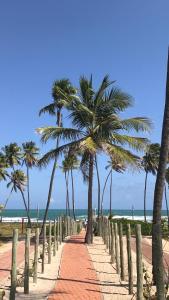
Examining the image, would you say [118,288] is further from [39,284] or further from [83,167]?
[83,167]

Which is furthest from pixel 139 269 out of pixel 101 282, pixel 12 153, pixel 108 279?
pixel 12 153

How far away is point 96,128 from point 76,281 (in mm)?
13249

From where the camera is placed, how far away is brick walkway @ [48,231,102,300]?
11.6 metres

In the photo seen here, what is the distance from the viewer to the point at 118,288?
41.7 feet

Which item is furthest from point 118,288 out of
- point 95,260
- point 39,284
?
point 95,260

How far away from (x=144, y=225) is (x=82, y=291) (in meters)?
29.1

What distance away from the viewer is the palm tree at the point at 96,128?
958 inches

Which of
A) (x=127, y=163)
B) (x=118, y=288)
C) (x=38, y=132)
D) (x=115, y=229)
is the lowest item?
(x=118, y=288)

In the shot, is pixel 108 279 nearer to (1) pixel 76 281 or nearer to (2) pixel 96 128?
(1) pixel 76 281

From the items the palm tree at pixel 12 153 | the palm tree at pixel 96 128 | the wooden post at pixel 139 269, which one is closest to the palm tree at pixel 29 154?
the palm tree at pixel 12 153

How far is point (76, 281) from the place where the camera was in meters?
13.6

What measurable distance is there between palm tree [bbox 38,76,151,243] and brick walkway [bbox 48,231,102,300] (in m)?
5.81

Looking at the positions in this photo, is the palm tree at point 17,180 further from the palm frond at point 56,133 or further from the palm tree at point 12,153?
the palm frond at point 56,133

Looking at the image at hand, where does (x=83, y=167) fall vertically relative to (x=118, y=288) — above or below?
above
